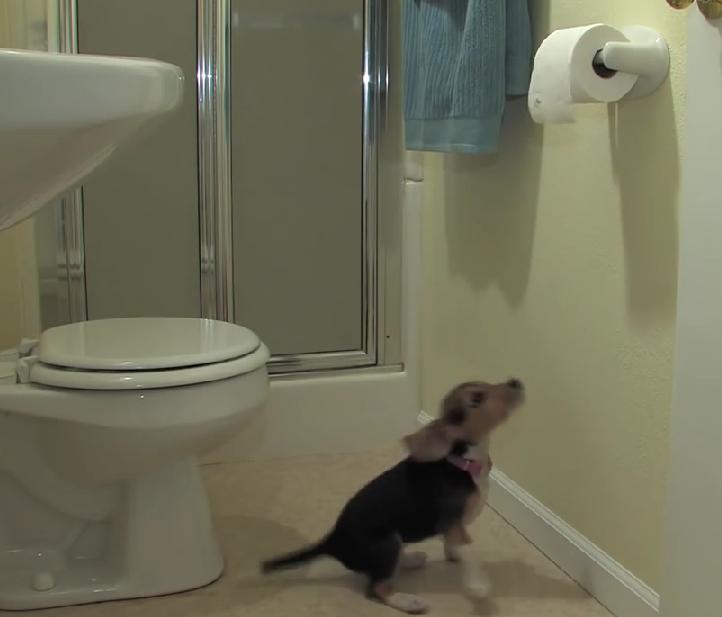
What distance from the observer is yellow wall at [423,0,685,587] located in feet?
4.33

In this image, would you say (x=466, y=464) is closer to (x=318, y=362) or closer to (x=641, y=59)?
(x=641, y=59)

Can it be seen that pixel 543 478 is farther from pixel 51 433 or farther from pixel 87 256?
pixel 87 256

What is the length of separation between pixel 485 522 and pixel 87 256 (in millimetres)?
1008

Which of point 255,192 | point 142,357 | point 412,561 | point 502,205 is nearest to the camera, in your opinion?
point 142,357

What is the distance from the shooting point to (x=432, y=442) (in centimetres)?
143

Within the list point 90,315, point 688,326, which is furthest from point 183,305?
point 688,326

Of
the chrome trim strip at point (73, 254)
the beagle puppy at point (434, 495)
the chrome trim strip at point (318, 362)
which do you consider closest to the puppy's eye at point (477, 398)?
the beagle puppy at point (434, 495)

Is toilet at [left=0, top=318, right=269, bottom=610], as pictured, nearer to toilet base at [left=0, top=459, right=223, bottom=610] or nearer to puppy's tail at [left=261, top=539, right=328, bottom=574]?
toilet base at [left=0, top=459, right=223, bottom=610]

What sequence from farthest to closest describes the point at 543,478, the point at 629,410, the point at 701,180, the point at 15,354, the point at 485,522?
the point at 485,522 < the point at 543,478 < the point at 15,354 < the point at 629,410 < the point at 701,180

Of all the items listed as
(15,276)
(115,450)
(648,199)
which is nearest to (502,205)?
(648,199)

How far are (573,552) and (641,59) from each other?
0.81 m

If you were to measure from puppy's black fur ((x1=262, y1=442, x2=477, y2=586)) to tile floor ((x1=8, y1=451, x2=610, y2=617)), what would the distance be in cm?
7

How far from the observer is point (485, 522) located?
181 cm

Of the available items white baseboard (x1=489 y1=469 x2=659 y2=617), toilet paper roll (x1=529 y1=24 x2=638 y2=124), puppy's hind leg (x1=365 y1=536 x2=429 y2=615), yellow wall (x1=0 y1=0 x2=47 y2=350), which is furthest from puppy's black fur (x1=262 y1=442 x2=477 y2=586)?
yellow wall (x1=0 y1=0 x2=47 y2=350)
